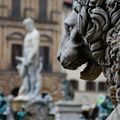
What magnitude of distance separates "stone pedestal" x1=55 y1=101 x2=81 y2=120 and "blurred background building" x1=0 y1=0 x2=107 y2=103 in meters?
17.7

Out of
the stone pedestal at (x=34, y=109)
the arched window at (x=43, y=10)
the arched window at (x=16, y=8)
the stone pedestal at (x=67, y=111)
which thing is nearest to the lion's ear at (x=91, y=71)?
the stone pedestal at (x=67, y=111)

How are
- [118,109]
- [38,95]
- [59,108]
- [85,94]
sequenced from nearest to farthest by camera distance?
[118,109]
[59,108]
[38,95]
[85,94]

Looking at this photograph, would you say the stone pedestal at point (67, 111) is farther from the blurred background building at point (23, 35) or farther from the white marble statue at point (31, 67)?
the blurred background building at point (23, 35)

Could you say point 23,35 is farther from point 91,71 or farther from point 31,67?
point 91,71

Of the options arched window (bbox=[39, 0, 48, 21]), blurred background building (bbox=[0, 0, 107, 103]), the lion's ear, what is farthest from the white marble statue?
arched window (bbox=[39, 0, 48, 21])

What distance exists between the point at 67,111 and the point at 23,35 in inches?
749

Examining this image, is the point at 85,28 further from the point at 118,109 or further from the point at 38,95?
the point at 38,95

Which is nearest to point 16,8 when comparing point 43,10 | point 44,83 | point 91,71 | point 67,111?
point 43,10

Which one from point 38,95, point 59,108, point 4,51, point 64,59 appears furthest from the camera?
point 4,51

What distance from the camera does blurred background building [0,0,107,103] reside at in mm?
27859

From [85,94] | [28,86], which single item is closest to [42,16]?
[85,94]

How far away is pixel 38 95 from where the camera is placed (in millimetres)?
11922

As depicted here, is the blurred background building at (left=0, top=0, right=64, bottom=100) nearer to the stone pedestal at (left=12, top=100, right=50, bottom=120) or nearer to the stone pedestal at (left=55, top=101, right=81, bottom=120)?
the stone pedestal at (left=12, top=100, right=50, bottom=120)

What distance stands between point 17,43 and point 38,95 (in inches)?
660
